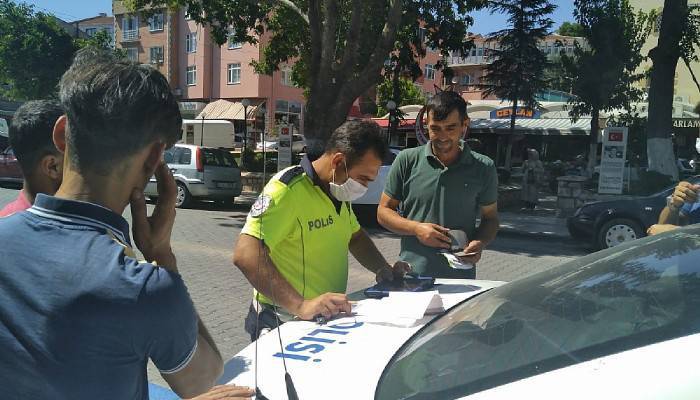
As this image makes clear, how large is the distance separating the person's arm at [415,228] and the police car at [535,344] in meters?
0.64

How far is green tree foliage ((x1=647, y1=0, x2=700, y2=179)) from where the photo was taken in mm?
14305

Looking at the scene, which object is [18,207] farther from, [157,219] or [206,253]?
[206,253]

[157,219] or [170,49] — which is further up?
[170,49]

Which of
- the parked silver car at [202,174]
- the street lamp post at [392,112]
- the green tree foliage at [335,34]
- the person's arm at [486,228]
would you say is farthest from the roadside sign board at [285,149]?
the person's arm at [486,228]

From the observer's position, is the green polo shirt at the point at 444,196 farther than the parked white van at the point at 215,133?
No

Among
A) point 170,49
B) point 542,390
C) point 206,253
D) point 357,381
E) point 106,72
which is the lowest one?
point 206,253

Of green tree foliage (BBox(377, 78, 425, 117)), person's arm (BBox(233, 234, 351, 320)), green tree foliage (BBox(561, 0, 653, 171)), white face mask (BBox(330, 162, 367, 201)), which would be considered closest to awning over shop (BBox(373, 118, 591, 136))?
green tree foliage (BBox(377, 78, 425, 117))

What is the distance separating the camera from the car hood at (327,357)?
161 centimetres

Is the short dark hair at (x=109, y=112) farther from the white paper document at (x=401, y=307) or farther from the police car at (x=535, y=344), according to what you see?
the white paper document at (x=401, y=307)

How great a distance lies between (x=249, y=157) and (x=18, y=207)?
64.3 feet

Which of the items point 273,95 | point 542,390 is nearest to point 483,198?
point 542,390

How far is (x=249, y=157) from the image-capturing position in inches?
856

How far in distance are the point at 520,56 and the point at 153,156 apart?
85.2 ft

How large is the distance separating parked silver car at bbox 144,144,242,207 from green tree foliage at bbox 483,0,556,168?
13.6 metres
